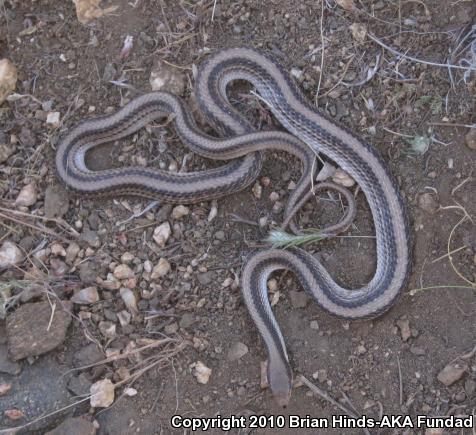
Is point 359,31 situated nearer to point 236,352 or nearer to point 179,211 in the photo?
→ point 179,211

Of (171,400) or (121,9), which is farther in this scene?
(121,9)

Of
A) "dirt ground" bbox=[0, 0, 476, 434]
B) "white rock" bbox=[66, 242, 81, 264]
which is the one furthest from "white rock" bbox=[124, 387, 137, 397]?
"white rock" bbox=[66, 242, 81, 264]

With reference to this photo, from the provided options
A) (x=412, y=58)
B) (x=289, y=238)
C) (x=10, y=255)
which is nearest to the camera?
(x=289, y=238)

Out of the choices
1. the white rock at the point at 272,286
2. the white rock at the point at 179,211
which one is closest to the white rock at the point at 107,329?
the white rock at the point at 179,211

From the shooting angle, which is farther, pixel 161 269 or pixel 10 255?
pixel 10 255

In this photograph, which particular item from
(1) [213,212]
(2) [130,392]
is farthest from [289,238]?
(2) [130,392]

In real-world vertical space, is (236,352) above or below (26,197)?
below

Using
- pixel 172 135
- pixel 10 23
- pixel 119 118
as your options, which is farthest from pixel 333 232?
pixel 10 23

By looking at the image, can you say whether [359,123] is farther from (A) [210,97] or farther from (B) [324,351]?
(B) [324,351]
